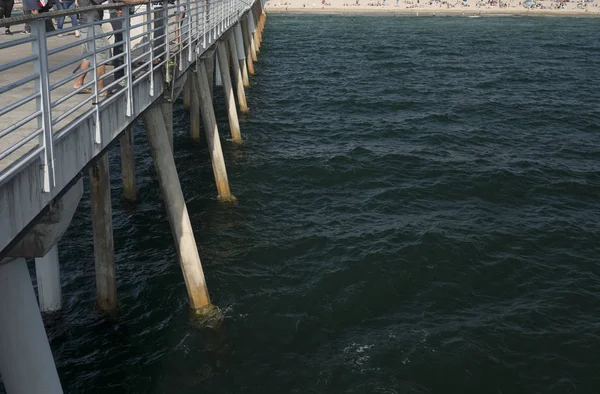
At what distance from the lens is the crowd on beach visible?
282 feet

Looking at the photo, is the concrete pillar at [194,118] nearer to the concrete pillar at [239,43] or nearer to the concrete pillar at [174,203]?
the concrete pillar at [239,43]

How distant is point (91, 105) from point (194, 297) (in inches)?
202

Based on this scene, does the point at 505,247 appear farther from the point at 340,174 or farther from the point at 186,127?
the point at 186,127

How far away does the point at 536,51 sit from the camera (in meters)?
48.9

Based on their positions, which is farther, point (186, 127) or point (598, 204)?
point (186, 127)

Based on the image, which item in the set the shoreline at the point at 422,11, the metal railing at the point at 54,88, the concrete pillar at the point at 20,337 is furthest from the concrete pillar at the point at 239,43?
the shoreline at the point at 422,11

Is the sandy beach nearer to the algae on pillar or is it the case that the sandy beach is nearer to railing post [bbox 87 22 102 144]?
the algae on pillar

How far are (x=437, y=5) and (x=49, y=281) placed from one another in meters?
87.9

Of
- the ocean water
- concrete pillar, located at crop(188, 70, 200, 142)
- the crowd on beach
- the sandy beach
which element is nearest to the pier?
the ocean water

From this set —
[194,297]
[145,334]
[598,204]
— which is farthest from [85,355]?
[598,204]

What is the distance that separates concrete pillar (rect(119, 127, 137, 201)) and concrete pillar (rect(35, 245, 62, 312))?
4541mm

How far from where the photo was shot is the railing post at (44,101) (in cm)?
496

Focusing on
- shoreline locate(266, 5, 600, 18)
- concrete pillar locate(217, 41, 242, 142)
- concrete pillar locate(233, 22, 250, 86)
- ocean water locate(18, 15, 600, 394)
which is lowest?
ocean water locate(18, 15, 600, 394)

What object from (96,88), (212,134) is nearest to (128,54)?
(96,88)
